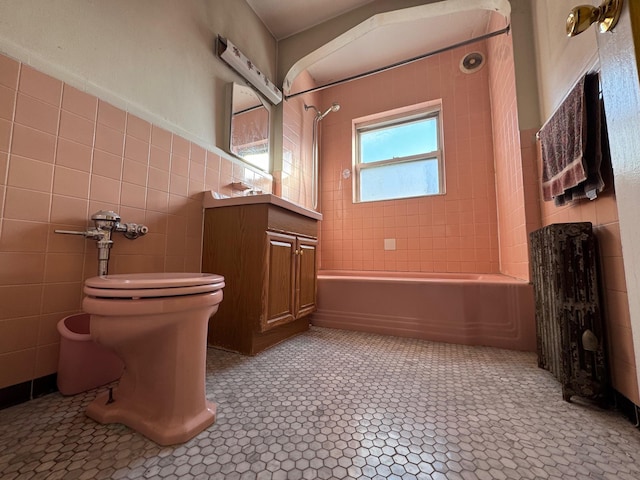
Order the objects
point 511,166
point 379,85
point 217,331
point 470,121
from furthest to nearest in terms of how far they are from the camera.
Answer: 1. point 379,85
2. point 470,121
3. point 511,166
4. point 217,331

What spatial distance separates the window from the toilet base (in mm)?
2332

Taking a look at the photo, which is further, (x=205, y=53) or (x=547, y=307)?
(x=205, y=53)

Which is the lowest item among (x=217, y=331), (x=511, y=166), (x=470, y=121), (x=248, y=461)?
(x=248, y=461)

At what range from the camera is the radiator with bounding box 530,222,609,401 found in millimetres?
868

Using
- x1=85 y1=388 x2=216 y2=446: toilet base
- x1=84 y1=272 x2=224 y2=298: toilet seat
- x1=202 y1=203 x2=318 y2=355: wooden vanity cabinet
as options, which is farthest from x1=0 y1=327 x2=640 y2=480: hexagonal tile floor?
x1=84 y1=272 x2=224 y2=298: toilet seat

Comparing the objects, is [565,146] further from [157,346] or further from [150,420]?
[150,420]

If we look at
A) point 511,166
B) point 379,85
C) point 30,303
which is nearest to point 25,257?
point 30,303

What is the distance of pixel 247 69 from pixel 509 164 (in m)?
1.95

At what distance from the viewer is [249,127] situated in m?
1.94

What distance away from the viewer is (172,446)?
0.68 m

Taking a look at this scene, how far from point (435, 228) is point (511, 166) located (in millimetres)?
784

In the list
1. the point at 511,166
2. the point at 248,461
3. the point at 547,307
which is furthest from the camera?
the point at 511,166

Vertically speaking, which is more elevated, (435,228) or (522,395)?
(435,228)

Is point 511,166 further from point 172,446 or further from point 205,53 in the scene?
point 172,446
